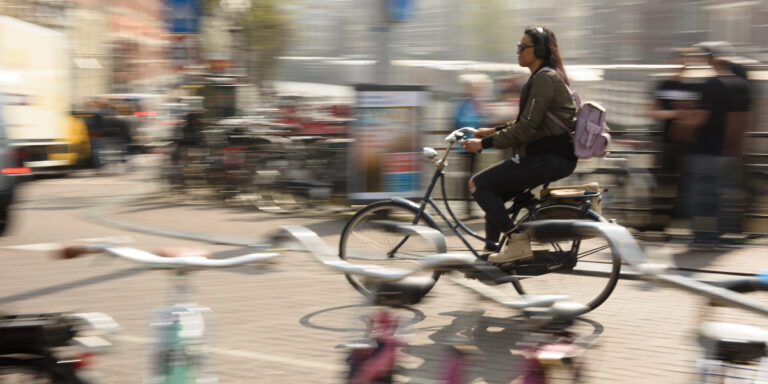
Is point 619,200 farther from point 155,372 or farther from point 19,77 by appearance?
point 19,77

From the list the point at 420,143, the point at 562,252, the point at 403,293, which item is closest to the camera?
the point at 403,293

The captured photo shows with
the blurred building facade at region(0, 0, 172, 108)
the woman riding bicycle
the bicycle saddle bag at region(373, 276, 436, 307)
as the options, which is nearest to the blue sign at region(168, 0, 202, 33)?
the woman riding bicycle

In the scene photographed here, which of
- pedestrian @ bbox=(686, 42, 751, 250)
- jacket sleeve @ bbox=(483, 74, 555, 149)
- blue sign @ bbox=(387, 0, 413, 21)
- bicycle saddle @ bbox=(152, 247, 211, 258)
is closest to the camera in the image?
bicycle saddle @ bbox=(152, 247, 211, 258)

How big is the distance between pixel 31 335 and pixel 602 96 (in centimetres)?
831

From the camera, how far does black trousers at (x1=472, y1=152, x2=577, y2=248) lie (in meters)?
5.45

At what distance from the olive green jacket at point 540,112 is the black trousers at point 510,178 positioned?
0.44 feet

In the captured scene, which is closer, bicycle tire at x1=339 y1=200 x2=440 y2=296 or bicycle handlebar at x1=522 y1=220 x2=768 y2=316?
bicycle handlebar at x1=522 y1=220 x2=768 y2=316

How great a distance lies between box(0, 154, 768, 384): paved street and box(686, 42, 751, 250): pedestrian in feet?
1.03

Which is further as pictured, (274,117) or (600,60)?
(274,117)

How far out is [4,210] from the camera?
882 cm

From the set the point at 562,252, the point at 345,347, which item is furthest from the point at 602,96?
the point at 345,347

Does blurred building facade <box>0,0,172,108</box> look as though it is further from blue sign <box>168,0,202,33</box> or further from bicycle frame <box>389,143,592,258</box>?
bicycle frame <box>389,143,592,258</box>

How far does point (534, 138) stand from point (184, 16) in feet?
22.5

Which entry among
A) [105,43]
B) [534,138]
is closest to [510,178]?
[534,138]
